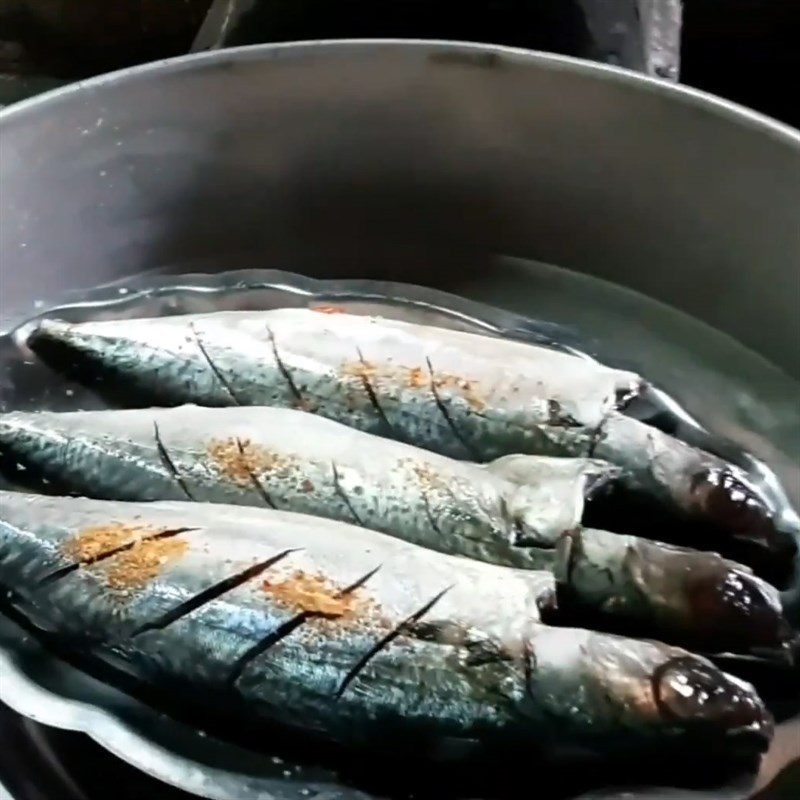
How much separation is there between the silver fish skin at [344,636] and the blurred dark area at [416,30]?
76 cm

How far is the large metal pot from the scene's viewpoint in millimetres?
1119

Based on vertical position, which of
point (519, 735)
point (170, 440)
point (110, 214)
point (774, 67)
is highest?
point (774, 67)

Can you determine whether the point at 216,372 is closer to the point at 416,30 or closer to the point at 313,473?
the point at 313,473

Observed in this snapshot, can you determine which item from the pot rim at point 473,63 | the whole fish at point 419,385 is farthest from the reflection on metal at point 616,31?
the whole fish at point 419,385

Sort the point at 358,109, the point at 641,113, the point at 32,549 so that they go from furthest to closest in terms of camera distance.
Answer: the point at 358,109, the point at 641,113, the point at 32,549

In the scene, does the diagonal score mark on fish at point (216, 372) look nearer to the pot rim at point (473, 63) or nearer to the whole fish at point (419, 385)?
the whole fish at point (419, 385)

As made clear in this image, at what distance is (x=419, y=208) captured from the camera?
4.12ft

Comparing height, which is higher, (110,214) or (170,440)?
(110,214)

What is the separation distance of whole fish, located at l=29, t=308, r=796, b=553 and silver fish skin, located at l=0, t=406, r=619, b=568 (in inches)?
1.5

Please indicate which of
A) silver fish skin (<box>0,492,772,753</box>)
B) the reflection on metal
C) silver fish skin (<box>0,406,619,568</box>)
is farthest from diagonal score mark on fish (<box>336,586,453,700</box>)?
the reflection on metal

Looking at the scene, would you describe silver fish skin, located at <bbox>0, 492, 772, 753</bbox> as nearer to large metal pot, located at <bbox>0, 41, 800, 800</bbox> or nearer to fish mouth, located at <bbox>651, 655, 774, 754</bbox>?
fish mouth, located at <bbox>651, 655, 774, 754</bbox>

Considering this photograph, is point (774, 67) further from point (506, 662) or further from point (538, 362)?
point (506, 662)

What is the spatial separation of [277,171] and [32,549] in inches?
23.7

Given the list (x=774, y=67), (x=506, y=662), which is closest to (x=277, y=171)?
(x=506, y=662)
